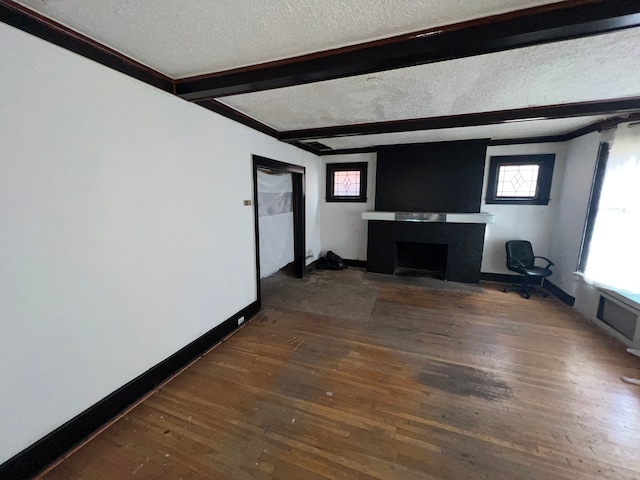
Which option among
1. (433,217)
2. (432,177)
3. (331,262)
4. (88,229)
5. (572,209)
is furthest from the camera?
(331,262)

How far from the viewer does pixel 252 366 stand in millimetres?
2246

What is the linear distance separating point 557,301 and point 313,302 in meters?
3.48

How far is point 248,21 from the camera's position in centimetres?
127

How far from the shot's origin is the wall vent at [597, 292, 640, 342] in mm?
2441

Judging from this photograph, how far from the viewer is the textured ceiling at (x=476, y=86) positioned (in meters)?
1.57

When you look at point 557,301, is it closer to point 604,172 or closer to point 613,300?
point 613,300

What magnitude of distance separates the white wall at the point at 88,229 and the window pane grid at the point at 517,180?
440 centimetres

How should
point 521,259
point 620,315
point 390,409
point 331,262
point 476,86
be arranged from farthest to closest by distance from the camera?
point 331,262
point 521,259
point 620,315
point 476,86
point 390,409

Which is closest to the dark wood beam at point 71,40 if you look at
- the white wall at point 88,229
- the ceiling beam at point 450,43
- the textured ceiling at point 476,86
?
the white wall at point 88,229

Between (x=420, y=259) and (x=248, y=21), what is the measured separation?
4.55 meters

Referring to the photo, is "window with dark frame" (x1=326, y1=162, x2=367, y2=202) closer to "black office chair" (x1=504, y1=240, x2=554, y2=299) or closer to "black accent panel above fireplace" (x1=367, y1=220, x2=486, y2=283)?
"black accent panel above fireplace" (x1=367, y1=220, x2=486, y2=283)

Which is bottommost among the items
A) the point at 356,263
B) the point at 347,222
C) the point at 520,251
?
the point at 356,263

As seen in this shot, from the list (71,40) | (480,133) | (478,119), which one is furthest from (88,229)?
(480,133)

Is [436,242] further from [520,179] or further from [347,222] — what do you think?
[347,222]
